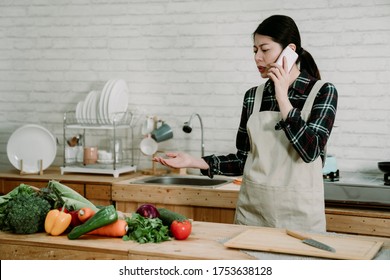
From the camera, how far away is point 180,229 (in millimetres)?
2494

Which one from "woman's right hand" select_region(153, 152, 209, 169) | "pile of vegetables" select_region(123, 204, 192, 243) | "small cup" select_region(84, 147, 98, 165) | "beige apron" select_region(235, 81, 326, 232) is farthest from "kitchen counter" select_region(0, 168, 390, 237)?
"pile of vegetables" select_region(123, 204, 192, 243)

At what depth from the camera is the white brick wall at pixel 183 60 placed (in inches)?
181

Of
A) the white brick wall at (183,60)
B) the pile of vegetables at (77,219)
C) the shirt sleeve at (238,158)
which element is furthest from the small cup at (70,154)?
the pile of vegetables at (77,219)

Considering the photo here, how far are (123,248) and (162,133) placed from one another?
8.85 feet

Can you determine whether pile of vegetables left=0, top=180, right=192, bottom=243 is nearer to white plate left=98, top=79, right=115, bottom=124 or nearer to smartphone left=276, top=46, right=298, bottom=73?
smartphone left=276, top=46, right=298, bottom=73

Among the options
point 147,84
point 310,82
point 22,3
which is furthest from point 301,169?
point 22,3

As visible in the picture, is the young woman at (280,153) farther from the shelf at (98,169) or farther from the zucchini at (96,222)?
the shelf at (98,169)

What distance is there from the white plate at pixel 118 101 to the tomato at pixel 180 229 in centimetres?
262

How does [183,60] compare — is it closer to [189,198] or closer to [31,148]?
[189,198]

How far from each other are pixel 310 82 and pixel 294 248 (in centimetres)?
105

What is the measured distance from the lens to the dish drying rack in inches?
193

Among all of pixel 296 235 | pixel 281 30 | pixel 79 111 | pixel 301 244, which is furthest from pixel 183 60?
pixel 301 244

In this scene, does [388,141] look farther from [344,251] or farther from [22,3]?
[22,3]
